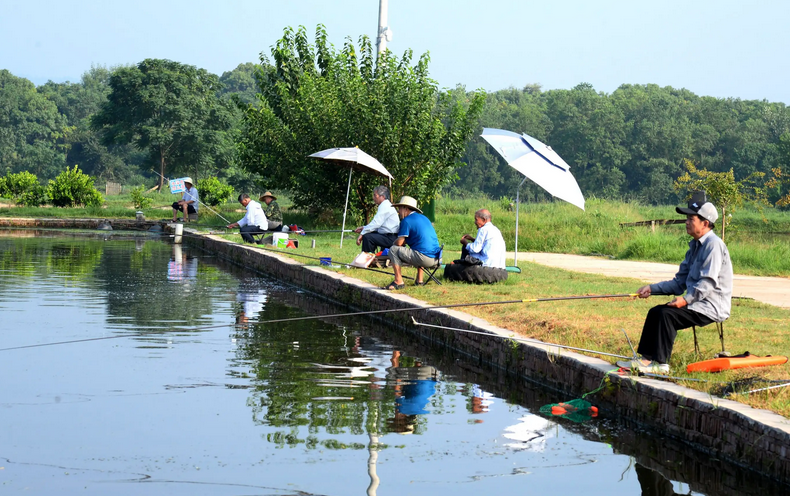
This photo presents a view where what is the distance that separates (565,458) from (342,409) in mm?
1851

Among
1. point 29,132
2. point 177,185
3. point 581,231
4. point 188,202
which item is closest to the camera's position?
point 581,231

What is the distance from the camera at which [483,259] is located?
12.9 meters

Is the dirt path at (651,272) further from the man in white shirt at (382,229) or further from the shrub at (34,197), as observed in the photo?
the shrub at (34,197)

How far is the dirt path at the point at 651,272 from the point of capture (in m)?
12.9

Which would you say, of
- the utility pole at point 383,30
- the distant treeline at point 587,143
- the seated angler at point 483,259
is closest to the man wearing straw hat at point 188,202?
the utility pole at point 383,30

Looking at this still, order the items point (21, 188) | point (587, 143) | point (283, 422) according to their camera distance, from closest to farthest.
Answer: point (283, 422) → point (21, 188) → point (587, 143)

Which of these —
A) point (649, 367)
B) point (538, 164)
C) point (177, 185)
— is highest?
point (538, 164)

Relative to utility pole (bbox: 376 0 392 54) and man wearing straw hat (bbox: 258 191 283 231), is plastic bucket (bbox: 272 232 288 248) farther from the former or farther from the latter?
utility pole (bbox: 376 0 392 54)

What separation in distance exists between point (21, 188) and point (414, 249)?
102 feet

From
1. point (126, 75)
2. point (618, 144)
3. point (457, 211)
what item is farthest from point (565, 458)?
point (618, 144)

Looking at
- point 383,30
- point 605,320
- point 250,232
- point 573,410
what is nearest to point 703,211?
point 573,410

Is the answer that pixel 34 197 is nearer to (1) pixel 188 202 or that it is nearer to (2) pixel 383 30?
(1) pixel 188 202

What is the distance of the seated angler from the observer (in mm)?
12680

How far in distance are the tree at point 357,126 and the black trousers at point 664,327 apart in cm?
1738
